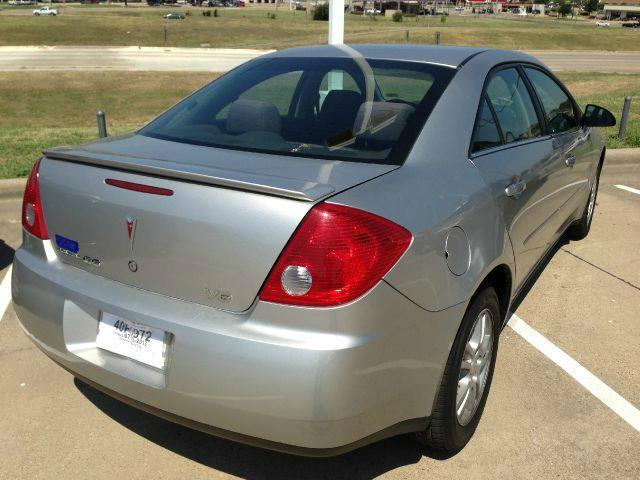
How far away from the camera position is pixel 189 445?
2836mm

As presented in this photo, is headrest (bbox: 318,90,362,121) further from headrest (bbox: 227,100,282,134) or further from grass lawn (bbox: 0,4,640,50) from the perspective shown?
grass lawn (bbox: 0,4,640,50)

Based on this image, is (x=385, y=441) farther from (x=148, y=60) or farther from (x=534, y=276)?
(x=148, y=60)

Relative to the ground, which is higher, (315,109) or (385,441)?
(315,109)

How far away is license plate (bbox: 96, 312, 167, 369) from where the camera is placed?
2.21 meters

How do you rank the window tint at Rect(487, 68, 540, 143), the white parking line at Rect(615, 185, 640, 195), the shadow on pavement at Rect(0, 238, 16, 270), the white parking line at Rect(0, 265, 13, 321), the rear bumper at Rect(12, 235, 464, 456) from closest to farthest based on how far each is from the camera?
the rear bumper at Rect(12, 235, 464, 456)
the window tint at Rect(487, 68, 540, 143)
the white parking line at Rect(0, 265, 13, 321)
the shadow on pavement at Rect(0, 238, 16, 270)
the white parking line at Rect(615, 185, 640, 195)

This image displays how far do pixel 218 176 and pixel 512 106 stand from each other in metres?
1.99

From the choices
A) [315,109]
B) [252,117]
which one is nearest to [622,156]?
[315,109]

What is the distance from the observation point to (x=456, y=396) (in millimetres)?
2576

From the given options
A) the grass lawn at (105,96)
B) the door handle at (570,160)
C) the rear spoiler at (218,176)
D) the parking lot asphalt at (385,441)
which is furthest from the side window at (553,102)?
the grass lawn at (105,96)

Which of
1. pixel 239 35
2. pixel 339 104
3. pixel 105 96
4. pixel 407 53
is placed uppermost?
pixel 407 53

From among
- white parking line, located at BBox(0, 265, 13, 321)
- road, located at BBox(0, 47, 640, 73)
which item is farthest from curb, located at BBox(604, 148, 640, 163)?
road, located at BBox(0, 47, 640, 73)

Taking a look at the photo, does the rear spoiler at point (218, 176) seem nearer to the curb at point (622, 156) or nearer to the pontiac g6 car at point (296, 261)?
the pontiac g6 car at point (296, 261)

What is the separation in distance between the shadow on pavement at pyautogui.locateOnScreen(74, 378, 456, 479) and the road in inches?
1082

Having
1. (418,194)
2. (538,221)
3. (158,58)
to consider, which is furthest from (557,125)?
(158,58)
